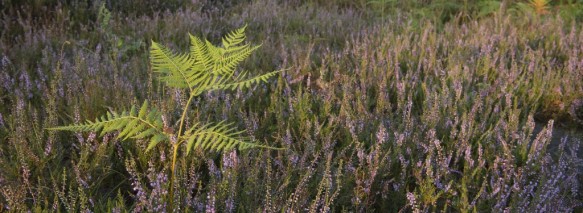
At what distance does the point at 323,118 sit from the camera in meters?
3.11

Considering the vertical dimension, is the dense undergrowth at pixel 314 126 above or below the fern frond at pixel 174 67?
below

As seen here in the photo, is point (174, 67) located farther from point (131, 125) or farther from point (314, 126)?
point (314, 126)

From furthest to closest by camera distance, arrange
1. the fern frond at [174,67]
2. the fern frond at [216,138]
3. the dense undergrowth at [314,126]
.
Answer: the dense undergrowth at [314,126] < the fern frond at [174,67] < the fern frond at [216,138]

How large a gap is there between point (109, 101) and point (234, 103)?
2.29ft

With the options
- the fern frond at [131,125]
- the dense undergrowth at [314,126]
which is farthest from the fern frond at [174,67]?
the dense undergrowth at [314,126]

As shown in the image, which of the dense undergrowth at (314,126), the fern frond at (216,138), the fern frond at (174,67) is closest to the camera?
the fern frond at (216,138)

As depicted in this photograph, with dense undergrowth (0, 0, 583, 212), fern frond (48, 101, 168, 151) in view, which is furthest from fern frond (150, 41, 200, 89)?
dense undergrowth (0, 0, 583, 212)

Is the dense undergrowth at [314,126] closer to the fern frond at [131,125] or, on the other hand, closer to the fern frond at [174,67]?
the fern frond at [131,125]

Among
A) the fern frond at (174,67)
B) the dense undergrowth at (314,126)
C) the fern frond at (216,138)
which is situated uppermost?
the fern frond at (174,67)

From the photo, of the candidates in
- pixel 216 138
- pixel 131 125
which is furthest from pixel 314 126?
pixel 131 125

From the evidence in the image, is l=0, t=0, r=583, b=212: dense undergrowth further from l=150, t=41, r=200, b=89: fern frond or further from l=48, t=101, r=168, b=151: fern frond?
l=150, t=41, r=200, b=89: fern frond

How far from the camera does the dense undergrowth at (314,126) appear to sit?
2.23 metres

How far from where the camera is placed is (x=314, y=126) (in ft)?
9.62

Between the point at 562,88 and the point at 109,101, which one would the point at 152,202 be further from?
the point at 562,88
